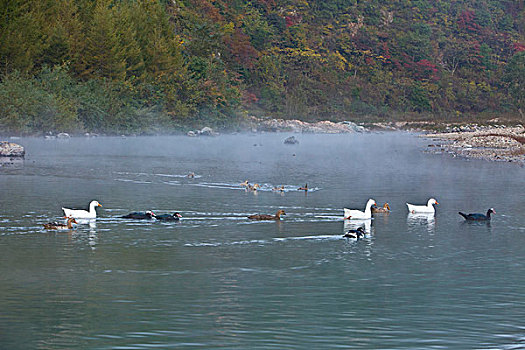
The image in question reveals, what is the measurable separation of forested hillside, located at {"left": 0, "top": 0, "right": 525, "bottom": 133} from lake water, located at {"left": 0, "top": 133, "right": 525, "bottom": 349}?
4054 centimetres

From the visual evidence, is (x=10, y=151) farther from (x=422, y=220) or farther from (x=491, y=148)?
(x=491, y=148)

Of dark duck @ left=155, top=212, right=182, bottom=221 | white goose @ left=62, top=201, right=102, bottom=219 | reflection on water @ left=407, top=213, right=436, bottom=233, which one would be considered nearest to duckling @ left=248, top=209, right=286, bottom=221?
dark duck @ left=155, top=212, right=182, bottom=221

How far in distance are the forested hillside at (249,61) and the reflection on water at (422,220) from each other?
45.8 meters

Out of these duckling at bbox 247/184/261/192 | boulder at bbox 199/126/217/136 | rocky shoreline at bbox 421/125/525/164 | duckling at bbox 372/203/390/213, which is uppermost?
boulder at bbox 199/126/217/136

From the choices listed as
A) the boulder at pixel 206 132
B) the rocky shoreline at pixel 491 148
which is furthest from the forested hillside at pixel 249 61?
the rocky shoreline at pixel 491 148

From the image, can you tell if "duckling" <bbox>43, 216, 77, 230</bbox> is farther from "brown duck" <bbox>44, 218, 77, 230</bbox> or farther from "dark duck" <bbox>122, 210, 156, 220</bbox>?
"dark duck" <bbox>122, 210, 156, 220</bbox>

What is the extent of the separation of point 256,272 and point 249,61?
365 feet

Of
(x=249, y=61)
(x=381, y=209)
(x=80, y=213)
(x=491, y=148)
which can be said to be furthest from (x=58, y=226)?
(x=249, y=61)

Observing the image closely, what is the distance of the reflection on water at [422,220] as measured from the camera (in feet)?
71.6

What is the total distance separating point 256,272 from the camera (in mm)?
15430

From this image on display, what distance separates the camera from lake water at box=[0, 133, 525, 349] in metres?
11.5

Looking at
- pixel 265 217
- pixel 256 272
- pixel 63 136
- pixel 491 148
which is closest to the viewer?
pixel 256 272

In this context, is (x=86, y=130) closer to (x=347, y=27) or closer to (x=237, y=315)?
(x=237, y=315)

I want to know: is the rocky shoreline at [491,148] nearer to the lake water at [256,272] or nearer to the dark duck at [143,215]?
the lake water at [256,272]
